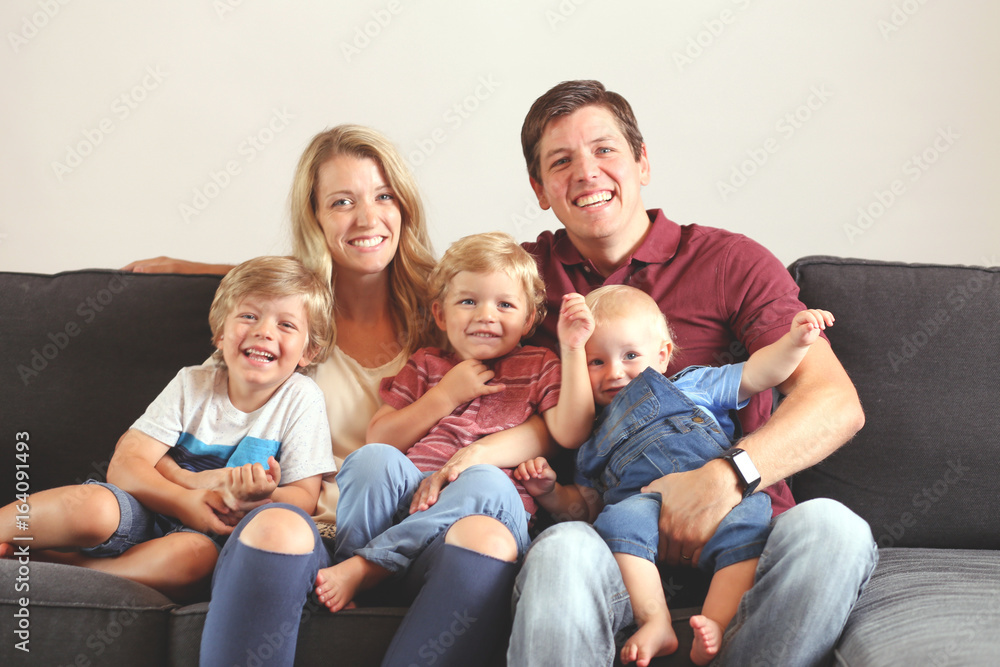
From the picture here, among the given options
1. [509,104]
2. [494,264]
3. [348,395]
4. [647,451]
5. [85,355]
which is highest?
[509,104]

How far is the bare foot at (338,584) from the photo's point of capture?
1.26 metres

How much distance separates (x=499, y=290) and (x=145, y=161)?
1.60 m

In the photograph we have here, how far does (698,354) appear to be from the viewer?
5.68 ft

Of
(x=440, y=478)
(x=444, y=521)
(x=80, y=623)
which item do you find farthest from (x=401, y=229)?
(x=80, y=623)

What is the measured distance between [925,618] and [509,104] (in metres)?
1.93

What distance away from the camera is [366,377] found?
6.11ft

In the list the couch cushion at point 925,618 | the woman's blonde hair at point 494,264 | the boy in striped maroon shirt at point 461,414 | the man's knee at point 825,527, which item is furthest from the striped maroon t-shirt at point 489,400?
the couch cushion at point 925,618


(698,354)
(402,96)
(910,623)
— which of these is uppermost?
(402,96)

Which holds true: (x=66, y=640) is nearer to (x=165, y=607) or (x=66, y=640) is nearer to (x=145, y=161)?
(x=165, y=607)

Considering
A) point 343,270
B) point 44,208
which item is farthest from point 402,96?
point 44,208

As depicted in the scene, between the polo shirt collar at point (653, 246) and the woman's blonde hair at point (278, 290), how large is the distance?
1.87 feet

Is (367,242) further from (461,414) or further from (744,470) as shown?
(744,470)

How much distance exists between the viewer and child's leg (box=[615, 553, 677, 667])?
1.18m

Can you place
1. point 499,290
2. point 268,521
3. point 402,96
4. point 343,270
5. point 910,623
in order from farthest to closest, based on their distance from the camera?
point 402,96 < point 343,270 < point 499,290 < point 268,521 < point 910,623
